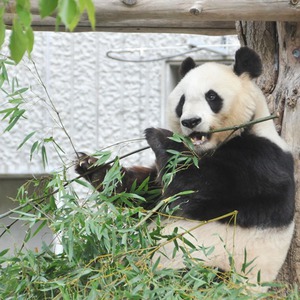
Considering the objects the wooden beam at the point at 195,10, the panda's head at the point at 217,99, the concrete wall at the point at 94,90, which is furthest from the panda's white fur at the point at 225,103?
the concrete wall at the point at 94,90

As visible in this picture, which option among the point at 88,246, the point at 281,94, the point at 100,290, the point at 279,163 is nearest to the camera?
the point at 100,290

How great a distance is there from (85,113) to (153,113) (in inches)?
24.7

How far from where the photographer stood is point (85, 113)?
7137mm

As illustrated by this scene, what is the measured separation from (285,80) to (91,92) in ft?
11.1

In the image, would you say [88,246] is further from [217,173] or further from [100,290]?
[217,173]

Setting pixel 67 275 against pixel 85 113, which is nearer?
pixel 67 275

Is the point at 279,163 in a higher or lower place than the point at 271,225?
higher

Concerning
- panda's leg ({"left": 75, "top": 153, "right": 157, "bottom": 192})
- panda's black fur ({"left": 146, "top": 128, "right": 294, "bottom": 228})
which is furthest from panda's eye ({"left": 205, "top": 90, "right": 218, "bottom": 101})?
panda's leg ({"left": 75, "top": 153, "right": 157, "bottom": 192})

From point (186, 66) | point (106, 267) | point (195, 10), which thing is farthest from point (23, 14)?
point (186, 66)

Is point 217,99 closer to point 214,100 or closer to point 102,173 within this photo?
point 214,100

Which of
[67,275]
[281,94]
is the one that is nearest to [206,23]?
[281,94]

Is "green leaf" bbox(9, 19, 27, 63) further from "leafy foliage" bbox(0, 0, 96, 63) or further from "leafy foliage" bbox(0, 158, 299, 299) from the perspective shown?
"leafy foliage" bbox(0, 158, 299, 299)

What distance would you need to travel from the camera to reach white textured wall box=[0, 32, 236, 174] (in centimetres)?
712

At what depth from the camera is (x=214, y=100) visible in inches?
148
